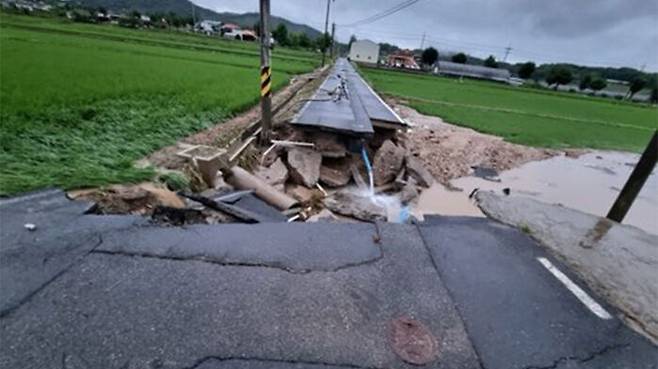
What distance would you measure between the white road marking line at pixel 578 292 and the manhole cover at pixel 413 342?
1.65 metres

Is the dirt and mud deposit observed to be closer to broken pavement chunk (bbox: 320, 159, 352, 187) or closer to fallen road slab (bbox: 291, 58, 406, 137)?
broken pavement chunk (bbox: 320, 159, 352, 187)

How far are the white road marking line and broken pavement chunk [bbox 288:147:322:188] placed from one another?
377cm

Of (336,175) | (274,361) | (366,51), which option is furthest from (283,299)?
(366,51)

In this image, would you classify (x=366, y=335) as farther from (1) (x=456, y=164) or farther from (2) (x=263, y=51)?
(1) (x=456, y=164)

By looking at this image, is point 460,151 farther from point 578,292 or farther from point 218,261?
point 218,261

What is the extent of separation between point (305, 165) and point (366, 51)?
83.6 m

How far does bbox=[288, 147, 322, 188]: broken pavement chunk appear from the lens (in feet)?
20.1

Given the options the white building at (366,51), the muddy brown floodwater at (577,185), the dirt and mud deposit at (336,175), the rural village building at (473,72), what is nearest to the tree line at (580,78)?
the rural village building at (473,72)

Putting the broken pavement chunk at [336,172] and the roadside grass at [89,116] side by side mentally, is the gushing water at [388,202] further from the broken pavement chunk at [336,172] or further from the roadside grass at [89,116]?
the roadside grass at [89,116]

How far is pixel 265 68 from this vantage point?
665 centimetres

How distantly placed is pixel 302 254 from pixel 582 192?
7.76 metres

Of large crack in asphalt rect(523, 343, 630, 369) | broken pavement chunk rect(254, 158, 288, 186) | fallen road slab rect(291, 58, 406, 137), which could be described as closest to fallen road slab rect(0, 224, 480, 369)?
large crack in asphalt rect(523, 343, 630, 369)

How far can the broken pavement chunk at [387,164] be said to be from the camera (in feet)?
22.9

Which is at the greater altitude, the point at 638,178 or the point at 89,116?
the point at 638,178
